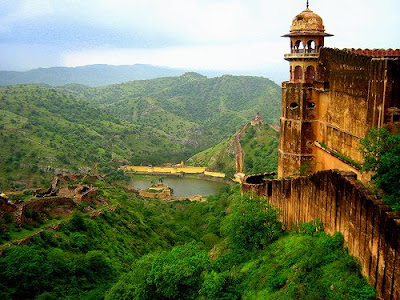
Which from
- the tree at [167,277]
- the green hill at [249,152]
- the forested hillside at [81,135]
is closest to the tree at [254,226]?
the tree at [167,277]

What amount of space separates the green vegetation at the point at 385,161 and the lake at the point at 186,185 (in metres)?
75.1

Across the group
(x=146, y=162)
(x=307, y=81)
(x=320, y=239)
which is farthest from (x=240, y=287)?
(x=146, y=162)

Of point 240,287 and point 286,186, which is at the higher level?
point 286,186

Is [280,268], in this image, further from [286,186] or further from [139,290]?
[139,290]

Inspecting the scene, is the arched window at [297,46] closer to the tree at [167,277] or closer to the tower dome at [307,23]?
the tower dome at [307,23]

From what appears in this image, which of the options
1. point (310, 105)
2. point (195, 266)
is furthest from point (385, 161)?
point (310, 105)

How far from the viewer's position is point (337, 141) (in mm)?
24906

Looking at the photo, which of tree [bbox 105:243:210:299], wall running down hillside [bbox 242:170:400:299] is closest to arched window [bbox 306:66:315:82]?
wall running down hillside [bbox 242:170:400:299]

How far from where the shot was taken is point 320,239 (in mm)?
17719

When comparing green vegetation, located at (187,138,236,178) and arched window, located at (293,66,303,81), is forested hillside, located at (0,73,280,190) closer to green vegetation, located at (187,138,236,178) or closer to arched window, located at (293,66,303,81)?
green vegetation, located at (187,138,236,178)

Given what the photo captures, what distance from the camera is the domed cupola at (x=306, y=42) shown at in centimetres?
2841

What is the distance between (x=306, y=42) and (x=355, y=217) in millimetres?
Result: 15881

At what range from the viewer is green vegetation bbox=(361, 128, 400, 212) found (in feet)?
52.1

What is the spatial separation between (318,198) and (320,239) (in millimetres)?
1853
